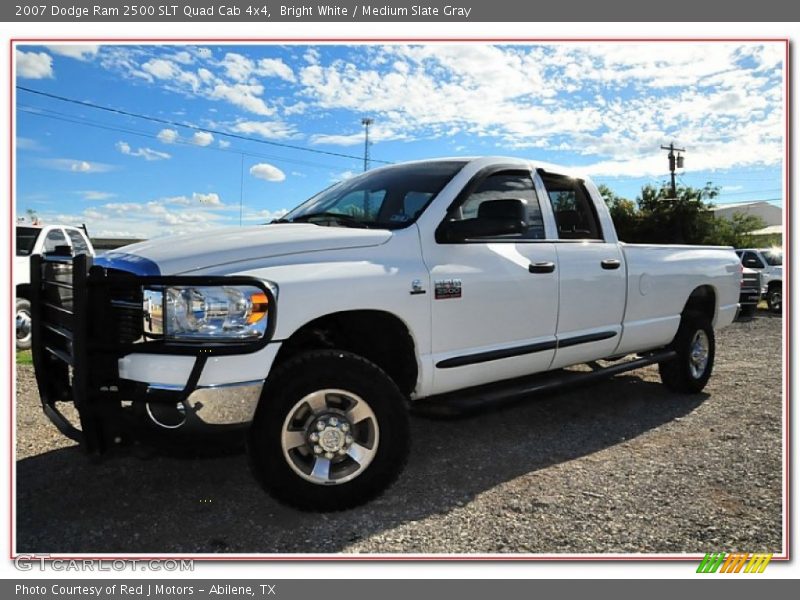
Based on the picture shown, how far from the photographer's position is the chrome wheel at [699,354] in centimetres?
605

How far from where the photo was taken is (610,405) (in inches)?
224

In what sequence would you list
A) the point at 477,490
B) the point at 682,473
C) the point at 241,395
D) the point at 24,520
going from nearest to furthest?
the point at 241,395
the point at 24,520
the point at 477,490
the point at 682,473

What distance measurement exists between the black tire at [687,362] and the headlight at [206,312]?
4.42 meters

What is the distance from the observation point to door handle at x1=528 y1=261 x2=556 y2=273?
4215 mm

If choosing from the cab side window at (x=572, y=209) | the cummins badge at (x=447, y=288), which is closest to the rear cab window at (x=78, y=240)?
the cab side window at (x=572, y=209)

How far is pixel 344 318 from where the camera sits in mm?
3494

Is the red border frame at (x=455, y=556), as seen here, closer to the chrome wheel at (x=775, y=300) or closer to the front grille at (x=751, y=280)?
the front grille at (x=751, y=280)

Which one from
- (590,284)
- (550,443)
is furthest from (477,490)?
(590,284)

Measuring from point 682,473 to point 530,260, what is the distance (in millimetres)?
1620

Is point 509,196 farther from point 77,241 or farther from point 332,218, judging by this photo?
point 77,241

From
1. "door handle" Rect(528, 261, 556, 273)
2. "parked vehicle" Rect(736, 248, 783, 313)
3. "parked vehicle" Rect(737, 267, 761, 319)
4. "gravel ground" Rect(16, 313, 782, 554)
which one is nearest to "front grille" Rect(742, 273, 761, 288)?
"parked vehicle" Rect(737, 267, 761, 319)

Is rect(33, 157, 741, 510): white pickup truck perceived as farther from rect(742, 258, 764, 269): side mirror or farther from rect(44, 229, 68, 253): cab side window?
rect(742, 258, 764, 269): side mirror

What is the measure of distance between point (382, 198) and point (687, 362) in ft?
11.7

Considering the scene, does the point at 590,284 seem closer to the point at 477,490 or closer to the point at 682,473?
the point at 682,473
